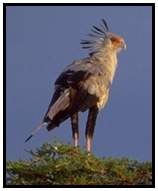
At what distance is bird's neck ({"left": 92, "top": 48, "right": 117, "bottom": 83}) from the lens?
16.6 feet

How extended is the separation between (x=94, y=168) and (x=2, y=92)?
998mm

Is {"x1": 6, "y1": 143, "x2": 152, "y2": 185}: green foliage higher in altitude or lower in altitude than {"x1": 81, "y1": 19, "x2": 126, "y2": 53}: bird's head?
lower

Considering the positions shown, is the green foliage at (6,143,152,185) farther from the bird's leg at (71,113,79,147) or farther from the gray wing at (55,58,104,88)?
the gray wing at (55,58,104,88)

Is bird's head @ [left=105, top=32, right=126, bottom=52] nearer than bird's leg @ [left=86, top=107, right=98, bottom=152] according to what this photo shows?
No

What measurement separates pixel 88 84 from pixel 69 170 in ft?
3.72

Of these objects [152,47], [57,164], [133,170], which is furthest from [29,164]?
[152,47]

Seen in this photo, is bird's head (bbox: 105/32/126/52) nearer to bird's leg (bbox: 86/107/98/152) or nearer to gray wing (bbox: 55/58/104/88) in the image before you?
gray wing (bbox: 55/58/104/88)

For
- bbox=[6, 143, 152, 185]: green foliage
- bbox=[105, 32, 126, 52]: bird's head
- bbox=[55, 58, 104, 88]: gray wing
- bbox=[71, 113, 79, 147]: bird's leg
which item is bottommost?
bbox=[6, 143, 152, 185]: green foliage

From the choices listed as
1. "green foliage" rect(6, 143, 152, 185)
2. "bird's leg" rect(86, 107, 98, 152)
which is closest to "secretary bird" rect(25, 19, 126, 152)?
"bird's leg" rect(86, 107, 98, 152)

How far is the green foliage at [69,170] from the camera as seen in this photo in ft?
13.1

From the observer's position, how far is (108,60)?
511 cm

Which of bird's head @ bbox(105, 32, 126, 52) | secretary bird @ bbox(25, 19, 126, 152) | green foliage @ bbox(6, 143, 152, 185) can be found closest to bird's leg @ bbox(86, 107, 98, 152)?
secretary bird @ bbox(25, 19, 126, 152)

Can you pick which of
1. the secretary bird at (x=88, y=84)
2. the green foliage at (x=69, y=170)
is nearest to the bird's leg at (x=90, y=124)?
the secretary bird at (x=88, y=84)

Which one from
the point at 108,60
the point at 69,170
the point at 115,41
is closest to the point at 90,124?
the point at 108,60
